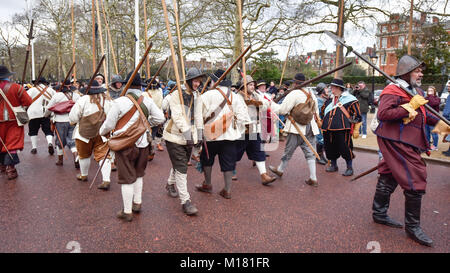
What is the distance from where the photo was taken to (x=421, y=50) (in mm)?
24891

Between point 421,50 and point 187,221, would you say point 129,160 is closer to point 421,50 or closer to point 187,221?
point 187,221

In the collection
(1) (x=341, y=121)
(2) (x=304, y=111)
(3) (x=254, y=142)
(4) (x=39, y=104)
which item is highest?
(4) (x=39, y=104)

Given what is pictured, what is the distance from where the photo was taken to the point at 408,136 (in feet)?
11.3

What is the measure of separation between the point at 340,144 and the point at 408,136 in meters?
2.75

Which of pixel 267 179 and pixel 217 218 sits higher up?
pixel 267 179

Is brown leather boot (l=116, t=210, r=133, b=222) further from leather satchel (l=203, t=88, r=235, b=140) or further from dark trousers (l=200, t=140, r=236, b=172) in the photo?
leather satchel (l=203, t=88, r=235, b=140)

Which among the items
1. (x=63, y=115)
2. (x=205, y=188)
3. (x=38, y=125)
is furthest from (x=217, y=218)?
(x=38, y=125)

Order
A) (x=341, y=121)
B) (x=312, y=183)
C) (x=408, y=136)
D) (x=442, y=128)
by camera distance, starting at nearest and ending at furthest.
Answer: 1. (x=408, y=136)
2. (x=442, y=128)
3. (x=312, y=183)
4. (x=341, y=121)

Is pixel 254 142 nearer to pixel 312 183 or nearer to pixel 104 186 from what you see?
pixel 312 183

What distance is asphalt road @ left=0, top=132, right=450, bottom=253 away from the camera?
334 cm

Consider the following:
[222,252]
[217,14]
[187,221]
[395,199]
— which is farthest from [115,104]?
[217,14]

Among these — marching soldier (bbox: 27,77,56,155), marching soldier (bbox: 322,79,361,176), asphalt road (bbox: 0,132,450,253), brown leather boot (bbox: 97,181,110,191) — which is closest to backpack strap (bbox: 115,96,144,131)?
asphalt road (bbox: 0,132,450,253)

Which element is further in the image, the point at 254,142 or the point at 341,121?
the point at 341,121
